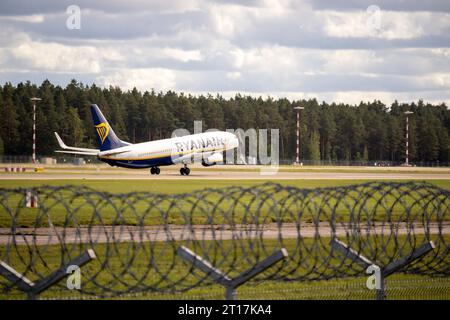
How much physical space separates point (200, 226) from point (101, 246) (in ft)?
38.1

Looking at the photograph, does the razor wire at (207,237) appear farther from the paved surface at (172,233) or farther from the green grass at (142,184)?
the green grass at (142,184)

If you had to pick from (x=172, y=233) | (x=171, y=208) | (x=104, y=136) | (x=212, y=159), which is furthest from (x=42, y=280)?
(x=212, y=159)

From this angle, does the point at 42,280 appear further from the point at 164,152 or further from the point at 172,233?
the point at 164,152

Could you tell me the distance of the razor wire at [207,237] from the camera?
61.5 ft

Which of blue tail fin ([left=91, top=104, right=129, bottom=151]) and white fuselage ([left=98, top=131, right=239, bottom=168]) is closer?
white fuselage ([left=98, top=131, right=239, bottom=168])

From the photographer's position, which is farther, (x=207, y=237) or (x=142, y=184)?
(x=142, y=184)

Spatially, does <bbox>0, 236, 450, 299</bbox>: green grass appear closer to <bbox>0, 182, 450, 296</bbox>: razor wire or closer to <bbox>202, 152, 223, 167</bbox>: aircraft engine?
<bbox>0, 182, 450, 296</bbox>: razor wire

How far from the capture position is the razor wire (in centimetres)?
1875

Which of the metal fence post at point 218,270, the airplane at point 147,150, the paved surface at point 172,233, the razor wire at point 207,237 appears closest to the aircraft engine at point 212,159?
the airplane at point 147,150

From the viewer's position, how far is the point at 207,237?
35688 mm

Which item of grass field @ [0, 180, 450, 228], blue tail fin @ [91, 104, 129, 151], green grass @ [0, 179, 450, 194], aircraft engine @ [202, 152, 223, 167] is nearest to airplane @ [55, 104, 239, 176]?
blue tail fin @ [91, 104, 129, 151]
